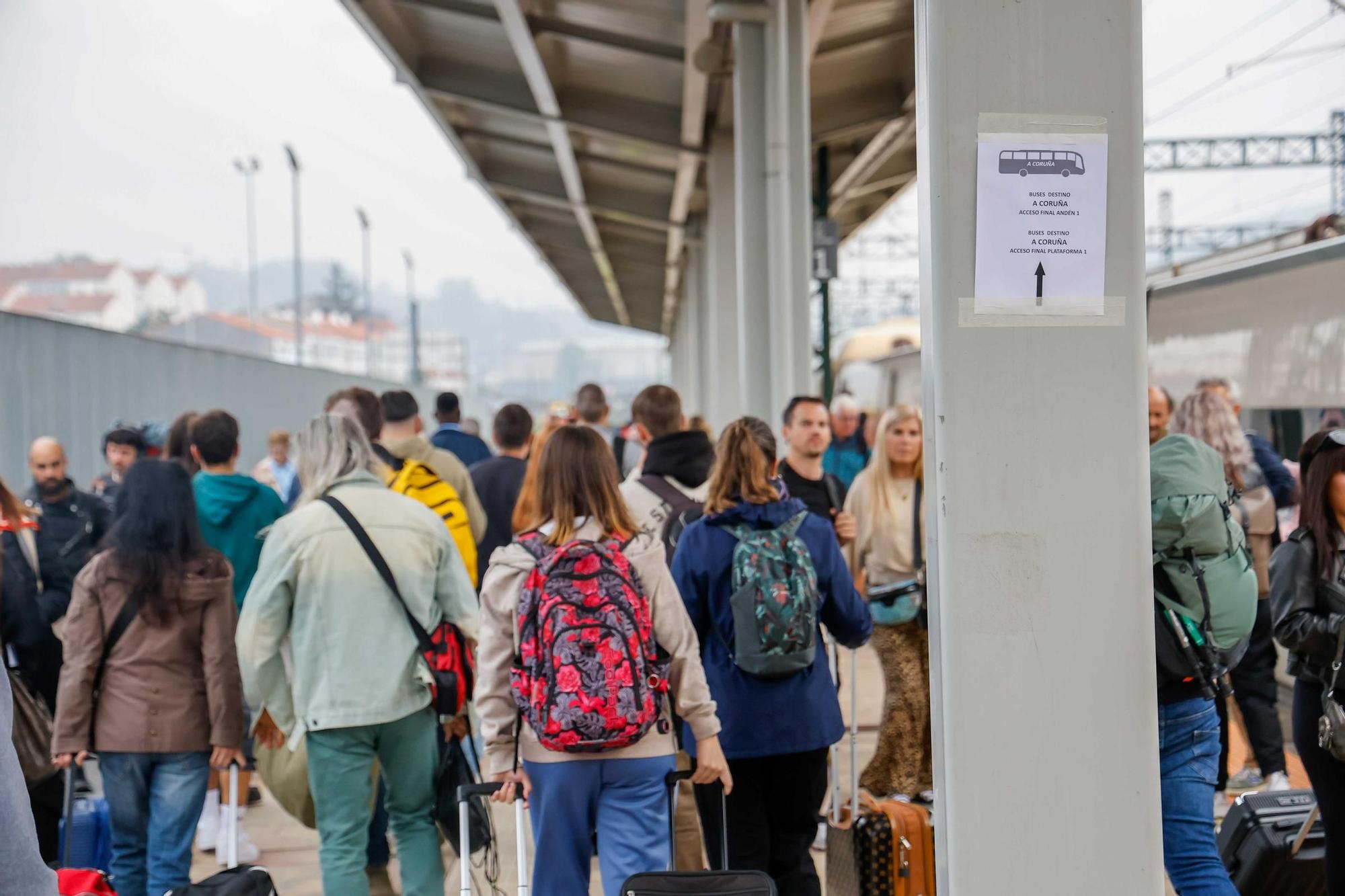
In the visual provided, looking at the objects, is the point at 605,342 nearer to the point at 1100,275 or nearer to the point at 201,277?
the point at 201,277

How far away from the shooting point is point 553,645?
3.75m

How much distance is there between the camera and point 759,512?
4625mm

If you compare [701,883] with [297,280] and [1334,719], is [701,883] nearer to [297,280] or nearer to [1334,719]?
[1334,719]

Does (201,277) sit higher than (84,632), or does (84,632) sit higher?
(201,277)

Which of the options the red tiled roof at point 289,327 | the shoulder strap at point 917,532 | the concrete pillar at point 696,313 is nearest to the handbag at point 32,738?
the shoulder strap at point 917,532

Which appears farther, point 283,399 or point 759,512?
point 283,399

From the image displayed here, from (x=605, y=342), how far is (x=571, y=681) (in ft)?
265

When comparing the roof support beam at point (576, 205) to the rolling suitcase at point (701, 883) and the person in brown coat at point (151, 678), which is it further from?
the rolling suitcase at point (701, 883)

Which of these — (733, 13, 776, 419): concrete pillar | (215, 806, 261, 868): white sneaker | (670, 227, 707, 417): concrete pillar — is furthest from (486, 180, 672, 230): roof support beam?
(215, 806, 261, 868): white sneaker

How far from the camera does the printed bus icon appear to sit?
291cm

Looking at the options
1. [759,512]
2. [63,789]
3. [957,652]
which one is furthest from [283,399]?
[957,652]

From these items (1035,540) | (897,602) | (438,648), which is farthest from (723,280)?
(1035,540)

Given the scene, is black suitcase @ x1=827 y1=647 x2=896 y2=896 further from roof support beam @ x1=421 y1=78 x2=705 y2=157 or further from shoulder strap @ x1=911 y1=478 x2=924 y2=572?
roof support beam @ x1=421 y1=78 x2=705 y2=157

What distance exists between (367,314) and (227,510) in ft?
105
